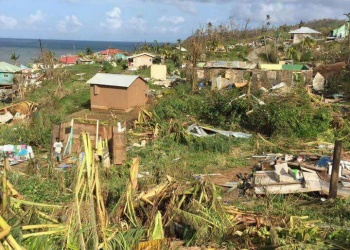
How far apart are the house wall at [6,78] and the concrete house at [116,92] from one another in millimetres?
11697

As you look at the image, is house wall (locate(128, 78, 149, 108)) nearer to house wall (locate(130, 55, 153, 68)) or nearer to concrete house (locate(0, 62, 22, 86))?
concrete house (locate(0, 62, 22, 86))

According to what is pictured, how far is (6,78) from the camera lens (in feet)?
90.0

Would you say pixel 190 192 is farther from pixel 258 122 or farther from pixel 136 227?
pixel 258 122

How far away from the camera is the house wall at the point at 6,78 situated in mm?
27270

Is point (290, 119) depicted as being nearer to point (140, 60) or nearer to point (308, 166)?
point (308, 166)

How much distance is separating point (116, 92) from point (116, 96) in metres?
0.18

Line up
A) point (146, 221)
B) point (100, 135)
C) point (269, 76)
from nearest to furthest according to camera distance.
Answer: point (146, 221), point (100, 135), point (269, 76)

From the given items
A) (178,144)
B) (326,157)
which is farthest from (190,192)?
(178,144)

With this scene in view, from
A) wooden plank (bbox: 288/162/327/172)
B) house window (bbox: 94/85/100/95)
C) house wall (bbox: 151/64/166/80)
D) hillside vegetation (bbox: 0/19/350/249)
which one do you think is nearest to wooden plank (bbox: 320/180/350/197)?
hillside vegetation (bbox: 0/19/350/249)

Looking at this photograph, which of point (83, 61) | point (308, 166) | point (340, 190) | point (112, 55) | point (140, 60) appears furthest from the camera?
point (112, 55)

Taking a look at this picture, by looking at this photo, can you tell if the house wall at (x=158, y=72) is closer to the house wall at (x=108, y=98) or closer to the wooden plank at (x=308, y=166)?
the house wall at (x=108, y=98)

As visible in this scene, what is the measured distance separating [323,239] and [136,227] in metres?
2.56

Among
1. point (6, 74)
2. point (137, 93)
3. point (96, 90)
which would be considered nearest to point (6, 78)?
point (6, 74)

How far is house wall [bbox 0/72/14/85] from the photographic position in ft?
89.5
